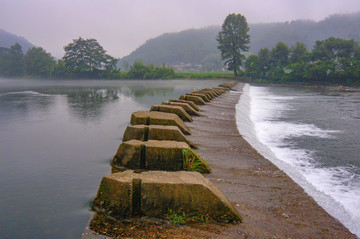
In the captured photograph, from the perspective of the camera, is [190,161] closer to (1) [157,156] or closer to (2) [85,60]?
(1) [157,156]

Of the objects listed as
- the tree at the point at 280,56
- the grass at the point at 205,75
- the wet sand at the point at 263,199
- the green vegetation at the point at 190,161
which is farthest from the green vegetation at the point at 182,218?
the grass at the point at 205,75

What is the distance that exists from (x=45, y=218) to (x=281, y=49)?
92252 mm

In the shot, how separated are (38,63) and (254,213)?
450 feet

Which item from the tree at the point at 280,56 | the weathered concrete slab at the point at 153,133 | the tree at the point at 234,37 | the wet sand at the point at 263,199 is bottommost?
the wet sand at the point at 263,199

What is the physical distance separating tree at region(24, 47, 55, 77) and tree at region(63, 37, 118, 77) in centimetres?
1174

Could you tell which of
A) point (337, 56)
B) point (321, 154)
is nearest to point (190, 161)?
point (321, 154)

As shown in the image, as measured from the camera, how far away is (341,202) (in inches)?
219

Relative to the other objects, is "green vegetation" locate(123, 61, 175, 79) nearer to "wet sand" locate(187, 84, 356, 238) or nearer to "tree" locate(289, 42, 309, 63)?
"tree" locate(289, 42, 309, 63)

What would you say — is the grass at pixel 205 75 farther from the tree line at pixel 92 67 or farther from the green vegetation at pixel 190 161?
the green vegetation at pixel 190 161

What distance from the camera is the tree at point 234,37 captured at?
91500 mm

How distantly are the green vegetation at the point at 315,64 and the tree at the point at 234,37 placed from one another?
223 inches

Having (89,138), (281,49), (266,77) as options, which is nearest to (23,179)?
(89,138)

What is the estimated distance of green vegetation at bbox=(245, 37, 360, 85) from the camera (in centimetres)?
6450

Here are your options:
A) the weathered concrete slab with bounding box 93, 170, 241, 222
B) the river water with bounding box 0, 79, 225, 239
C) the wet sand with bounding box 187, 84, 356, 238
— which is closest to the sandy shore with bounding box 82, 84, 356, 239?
the wet sand with bounding box 187, 84, 356, 238
